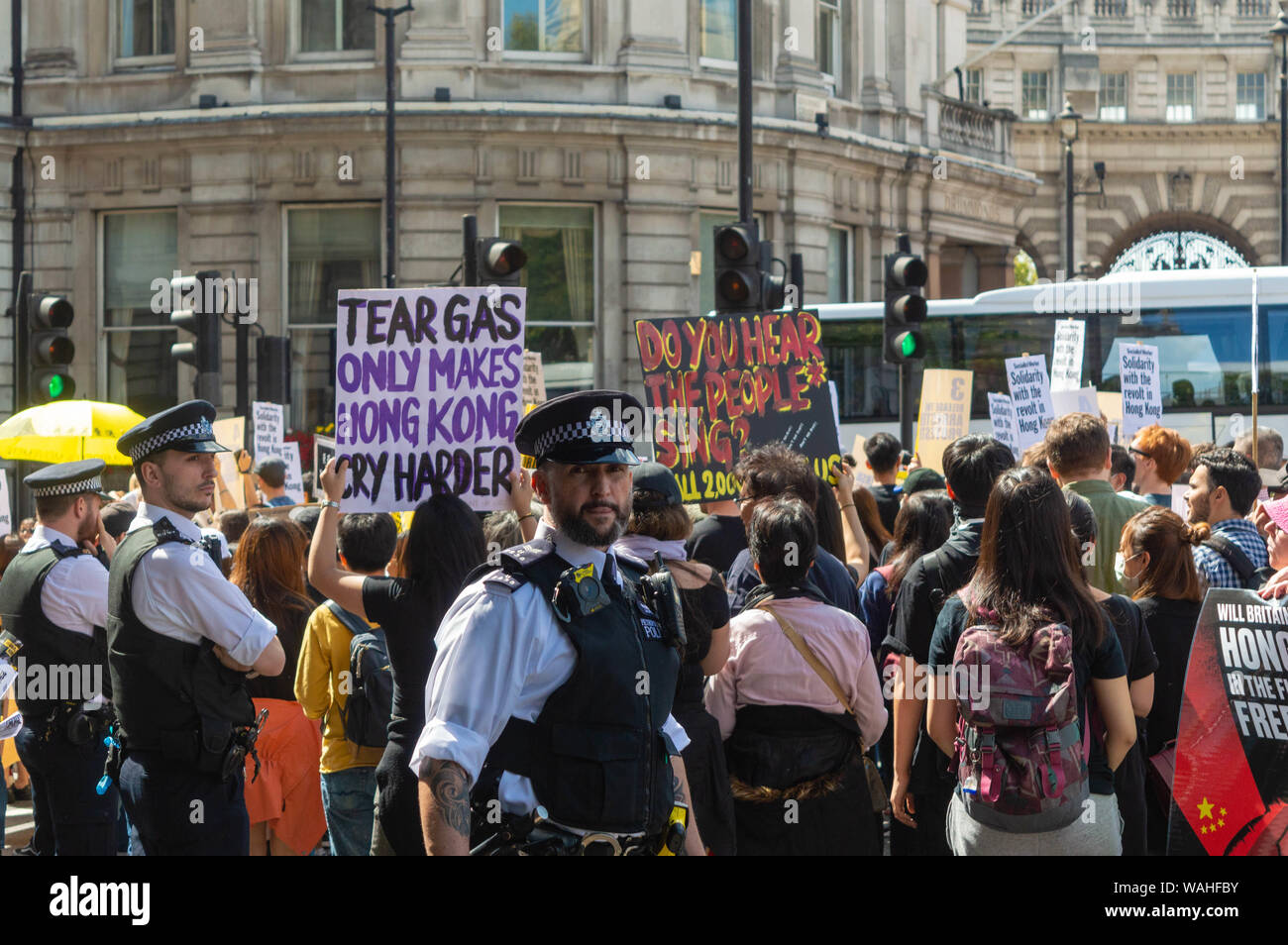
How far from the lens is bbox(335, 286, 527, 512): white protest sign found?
6062mm

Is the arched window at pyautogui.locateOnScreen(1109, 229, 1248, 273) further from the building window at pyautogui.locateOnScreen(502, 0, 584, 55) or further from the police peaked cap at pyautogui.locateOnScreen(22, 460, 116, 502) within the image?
the police peaked cap at pyautogui.locateOnScreen(22, 460, 116, 502)

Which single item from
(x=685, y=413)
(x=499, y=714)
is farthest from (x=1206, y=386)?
(x=499, y=714)

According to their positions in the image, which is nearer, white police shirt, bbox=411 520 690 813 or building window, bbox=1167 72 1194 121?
white police shirt, bbox=411 520 690 813

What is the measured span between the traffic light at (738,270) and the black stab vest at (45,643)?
718 centimetres

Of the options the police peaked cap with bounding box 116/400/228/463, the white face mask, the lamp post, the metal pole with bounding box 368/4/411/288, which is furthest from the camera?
the lamp post

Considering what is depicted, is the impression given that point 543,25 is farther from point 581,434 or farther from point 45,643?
point 581,434

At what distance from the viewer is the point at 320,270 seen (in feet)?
78.0

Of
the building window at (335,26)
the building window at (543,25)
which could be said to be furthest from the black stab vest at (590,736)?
the building window at (335,26)

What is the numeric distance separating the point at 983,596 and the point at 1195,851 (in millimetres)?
899

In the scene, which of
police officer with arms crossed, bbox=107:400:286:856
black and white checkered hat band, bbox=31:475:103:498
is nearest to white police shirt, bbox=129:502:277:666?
police officer with arms crossed, bbox=107:400:286:856

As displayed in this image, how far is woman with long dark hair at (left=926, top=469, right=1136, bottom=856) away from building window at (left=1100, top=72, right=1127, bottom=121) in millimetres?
47287

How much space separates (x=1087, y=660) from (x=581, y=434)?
5.78 ft

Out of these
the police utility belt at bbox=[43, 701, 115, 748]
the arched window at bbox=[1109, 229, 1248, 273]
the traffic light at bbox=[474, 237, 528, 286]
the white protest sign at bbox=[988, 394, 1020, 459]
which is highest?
the arched window at bbox=[1109, 229, 1248, 273]
